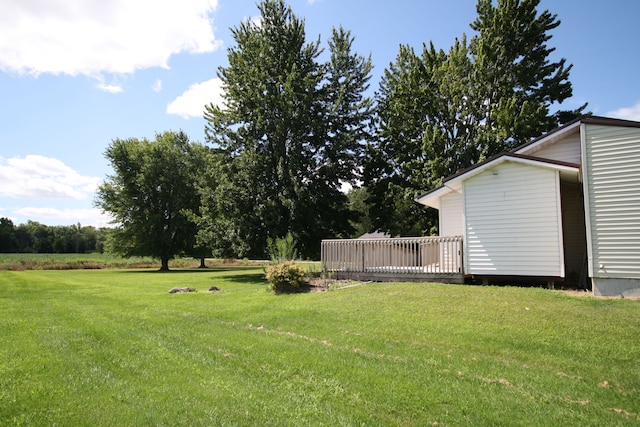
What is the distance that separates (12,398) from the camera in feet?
14.6

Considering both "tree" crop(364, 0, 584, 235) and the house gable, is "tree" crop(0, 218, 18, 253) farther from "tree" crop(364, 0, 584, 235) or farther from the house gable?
the house gable

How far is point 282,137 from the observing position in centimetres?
2403

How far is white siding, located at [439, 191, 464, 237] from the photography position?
15.3 meters

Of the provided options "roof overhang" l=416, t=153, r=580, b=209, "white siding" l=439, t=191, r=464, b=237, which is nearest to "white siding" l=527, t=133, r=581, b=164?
"roof overhang" l=416, t=153, r=580, b=209

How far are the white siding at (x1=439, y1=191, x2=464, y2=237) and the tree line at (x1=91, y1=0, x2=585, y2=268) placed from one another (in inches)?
272

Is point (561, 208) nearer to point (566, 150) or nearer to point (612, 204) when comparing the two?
point (612, 204)

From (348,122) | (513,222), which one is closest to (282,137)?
(348,122)

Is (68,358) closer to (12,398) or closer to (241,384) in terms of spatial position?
(12,398)

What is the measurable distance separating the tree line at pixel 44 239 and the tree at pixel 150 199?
141 ft

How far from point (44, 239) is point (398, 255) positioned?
96179 mm

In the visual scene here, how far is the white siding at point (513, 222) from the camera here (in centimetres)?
1122

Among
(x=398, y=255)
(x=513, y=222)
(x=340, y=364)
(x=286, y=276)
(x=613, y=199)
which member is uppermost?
(x=613, y=199)

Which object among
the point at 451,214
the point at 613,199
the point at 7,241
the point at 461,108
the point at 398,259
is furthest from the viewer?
the point at 7,241

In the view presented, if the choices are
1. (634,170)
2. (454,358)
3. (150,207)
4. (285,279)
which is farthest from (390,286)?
(150,207)
